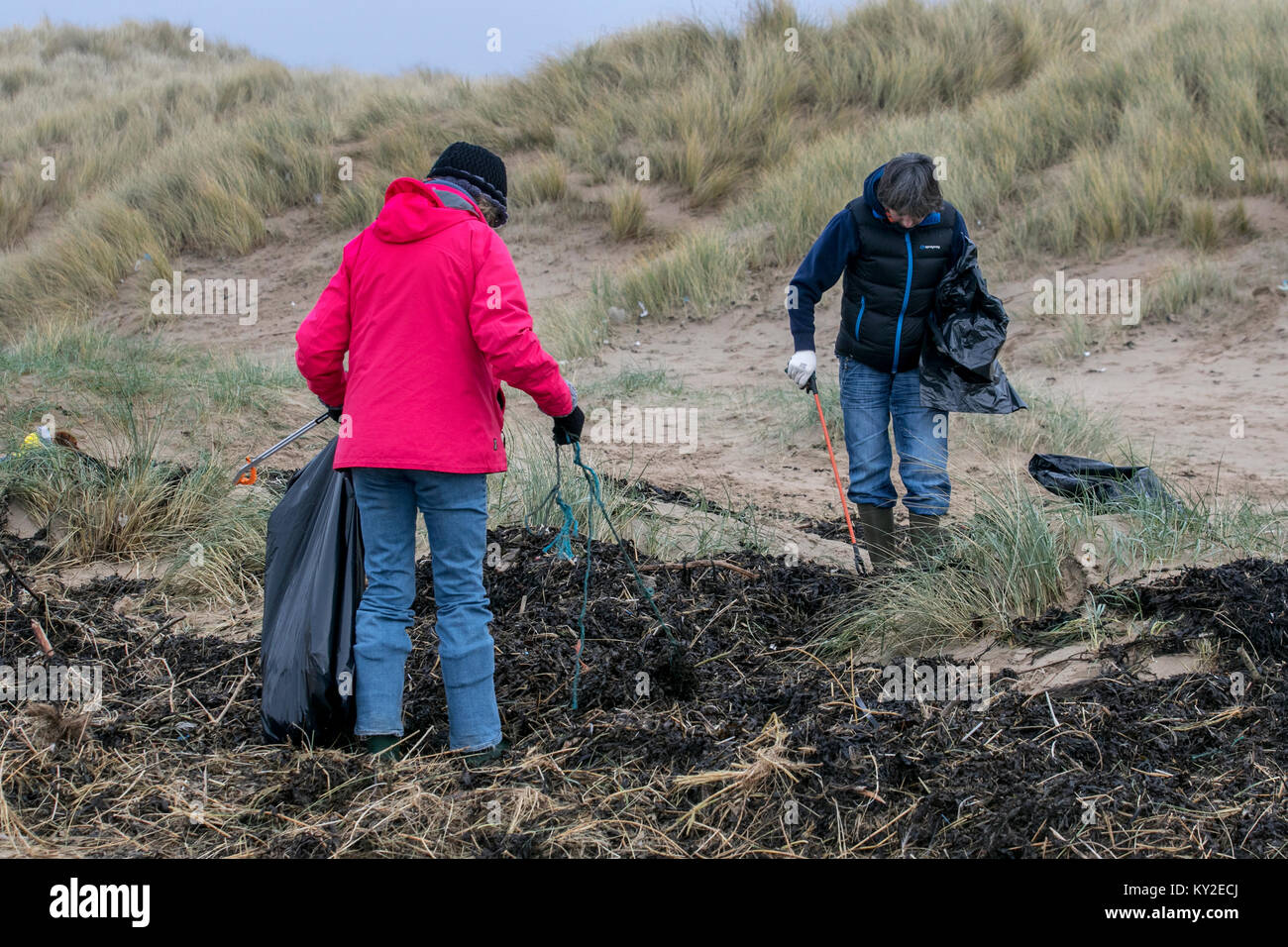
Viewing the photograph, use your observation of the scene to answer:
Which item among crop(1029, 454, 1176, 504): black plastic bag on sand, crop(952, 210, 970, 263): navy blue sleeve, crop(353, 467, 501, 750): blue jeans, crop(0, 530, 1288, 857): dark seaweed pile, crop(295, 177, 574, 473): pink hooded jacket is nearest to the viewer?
crop(0, 530, 1288, 857): dark seaweed pile

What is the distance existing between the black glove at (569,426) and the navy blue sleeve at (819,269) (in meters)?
→ 1.54

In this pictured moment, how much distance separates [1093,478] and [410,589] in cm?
330

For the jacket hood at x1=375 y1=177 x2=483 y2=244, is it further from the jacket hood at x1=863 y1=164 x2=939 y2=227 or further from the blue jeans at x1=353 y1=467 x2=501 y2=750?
the jacket hood at x1=863 y1=164 x2=939 y2=227

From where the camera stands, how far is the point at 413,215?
2.89 meters

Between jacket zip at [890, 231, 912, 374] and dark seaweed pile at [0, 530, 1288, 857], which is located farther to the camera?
jacket zip at [890, 231, 912, 374]

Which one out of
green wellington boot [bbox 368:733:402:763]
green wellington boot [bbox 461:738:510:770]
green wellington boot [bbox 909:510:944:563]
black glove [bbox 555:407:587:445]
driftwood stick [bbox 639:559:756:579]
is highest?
black glove [bbox 555:407:587:445]

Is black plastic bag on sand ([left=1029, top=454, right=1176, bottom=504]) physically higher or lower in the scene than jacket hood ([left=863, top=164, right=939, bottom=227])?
lower

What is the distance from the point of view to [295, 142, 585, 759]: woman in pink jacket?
9.46 feet

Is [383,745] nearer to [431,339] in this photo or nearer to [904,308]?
[431,339]

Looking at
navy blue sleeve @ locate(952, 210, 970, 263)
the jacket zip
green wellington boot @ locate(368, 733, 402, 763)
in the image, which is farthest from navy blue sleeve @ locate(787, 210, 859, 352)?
green wellington boot @ locate(368, 733, 402, 763)

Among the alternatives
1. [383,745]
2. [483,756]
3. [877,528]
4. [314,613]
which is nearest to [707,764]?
[483,756]

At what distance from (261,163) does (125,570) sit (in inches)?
388

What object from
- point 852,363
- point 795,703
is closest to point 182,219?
point 852,363

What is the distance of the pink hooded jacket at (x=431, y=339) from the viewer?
2871 mm
